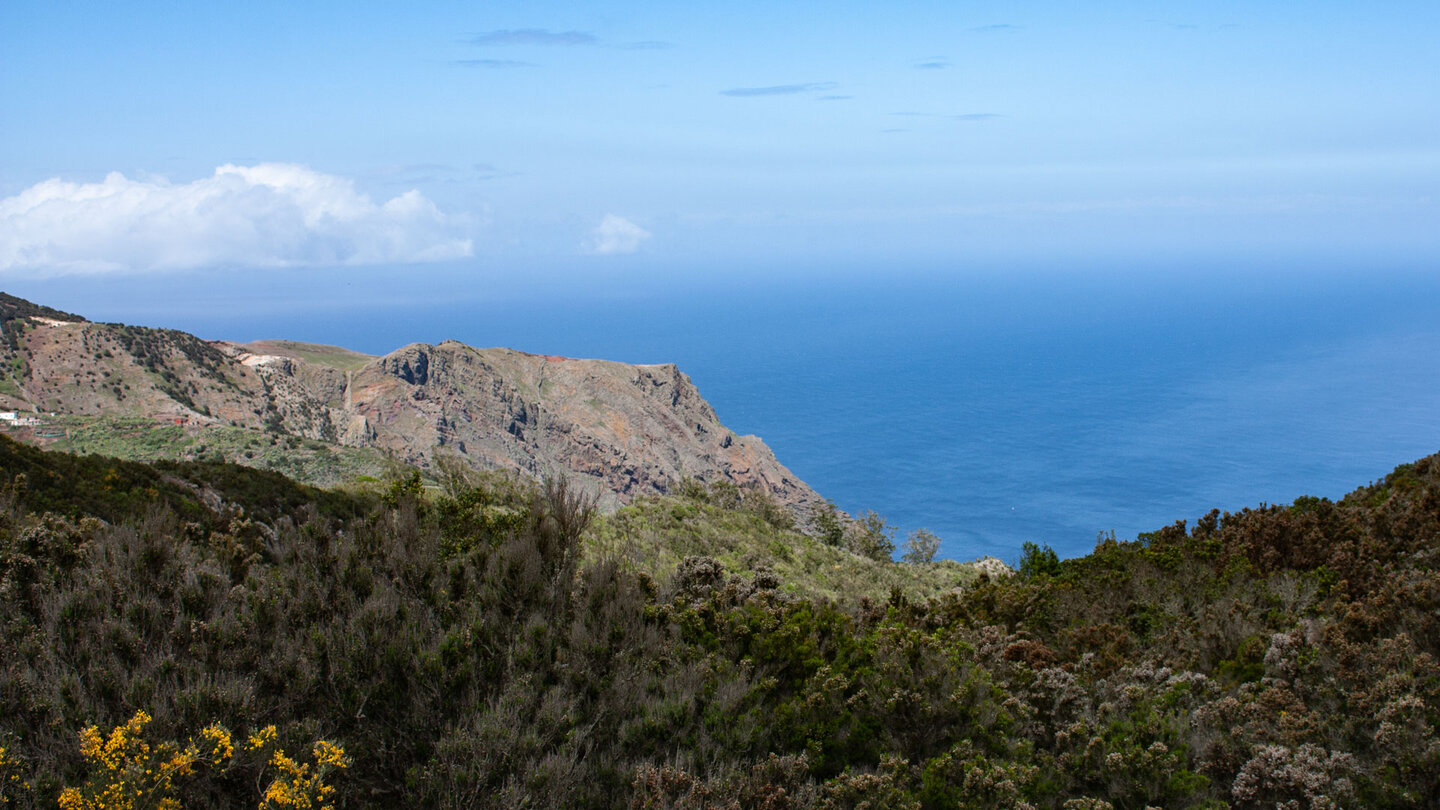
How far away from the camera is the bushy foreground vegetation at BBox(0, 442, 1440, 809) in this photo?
16.5 feet

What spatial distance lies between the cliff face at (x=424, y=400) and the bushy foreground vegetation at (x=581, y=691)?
23.6 m

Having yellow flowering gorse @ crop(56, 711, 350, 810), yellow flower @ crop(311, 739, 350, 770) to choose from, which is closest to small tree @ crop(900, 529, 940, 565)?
yellow flower @ crop(311, 739, 350, 770)

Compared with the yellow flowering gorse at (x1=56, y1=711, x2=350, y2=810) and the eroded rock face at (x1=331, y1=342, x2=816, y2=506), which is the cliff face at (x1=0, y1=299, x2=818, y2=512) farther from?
the yellow flowering gorse at (x1=56, y1=711, x2=350, y2=810)

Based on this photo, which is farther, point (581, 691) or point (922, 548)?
point (922, 548)

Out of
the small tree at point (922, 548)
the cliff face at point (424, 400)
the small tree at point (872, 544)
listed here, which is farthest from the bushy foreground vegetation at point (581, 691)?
the small tree at point (922, 548)

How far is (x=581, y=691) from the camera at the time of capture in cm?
608

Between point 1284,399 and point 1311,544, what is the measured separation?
224005 mm

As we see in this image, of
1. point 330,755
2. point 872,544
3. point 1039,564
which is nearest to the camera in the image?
point 330,755

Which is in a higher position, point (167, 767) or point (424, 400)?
point (424, 400)

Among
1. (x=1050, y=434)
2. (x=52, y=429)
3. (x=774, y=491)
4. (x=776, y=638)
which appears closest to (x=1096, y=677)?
(x=776, y=638)

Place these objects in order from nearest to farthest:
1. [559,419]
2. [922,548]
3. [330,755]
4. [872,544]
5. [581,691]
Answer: [330,755] < [581,691] < [872,544] < [922,548] < [559,419]

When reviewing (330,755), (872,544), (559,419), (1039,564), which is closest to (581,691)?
(330,755)

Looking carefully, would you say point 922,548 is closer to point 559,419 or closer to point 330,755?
point 330,755

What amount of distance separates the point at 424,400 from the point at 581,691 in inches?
3162
